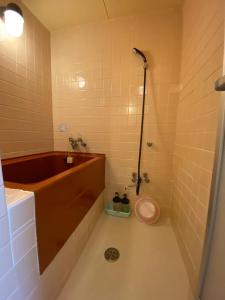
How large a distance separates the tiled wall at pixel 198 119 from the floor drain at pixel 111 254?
→ 19.8 inches

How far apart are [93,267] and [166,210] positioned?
1026 mm

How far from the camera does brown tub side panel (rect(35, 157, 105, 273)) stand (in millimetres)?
665

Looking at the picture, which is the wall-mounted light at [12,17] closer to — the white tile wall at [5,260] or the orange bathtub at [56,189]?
the orange bathtub at [56,189]

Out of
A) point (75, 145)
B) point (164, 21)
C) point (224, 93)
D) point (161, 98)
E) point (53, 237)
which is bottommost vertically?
point (53, 237)

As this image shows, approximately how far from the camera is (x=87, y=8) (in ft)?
4.67

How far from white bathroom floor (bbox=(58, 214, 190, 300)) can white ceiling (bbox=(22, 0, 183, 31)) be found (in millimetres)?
A: 2198

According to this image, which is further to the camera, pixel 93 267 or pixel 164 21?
pixel 164 21

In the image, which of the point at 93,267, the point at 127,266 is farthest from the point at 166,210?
the point at 93,267

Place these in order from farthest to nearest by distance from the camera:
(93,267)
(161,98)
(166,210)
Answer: (166,210), (161,98), (93,267)

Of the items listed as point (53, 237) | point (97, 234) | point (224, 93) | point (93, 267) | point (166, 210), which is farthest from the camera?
point (166, 210)

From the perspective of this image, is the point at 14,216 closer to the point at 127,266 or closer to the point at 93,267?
the point at 93,267

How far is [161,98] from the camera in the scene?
155 cm

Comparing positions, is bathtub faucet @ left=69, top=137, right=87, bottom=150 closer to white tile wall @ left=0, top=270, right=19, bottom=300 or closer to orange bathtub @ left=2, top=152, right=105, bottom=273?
orange bathtub @ left=2, top=152, right=105, bottom=273

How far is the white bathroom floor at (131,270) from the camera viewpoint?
85 cm
